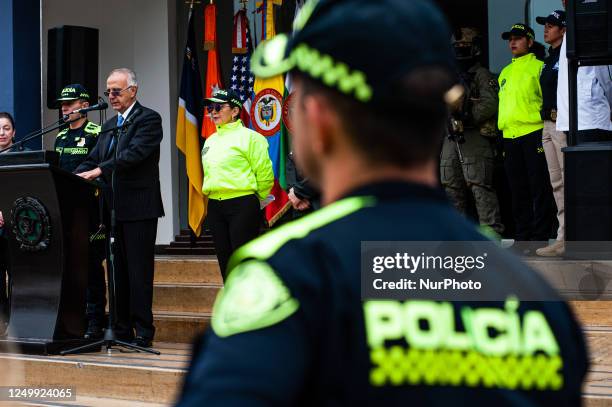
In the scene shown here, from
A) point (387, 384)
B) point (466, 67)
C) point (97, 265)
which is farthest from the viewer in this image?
point (466, 67)

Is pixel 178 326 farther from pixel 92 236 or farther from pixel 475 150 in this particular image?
pixel 475 150

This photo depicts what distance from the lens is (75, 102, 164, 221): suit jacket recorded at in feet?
22.9

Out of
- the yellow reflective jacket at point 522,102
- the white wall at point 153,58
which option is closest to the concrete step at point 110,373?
the yellow reflective jacket at point 522,102

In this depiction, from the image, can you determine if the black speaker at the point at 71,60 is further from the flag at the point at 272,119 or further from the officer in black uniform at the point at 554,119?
the officer in black uniform at the point at 554,119

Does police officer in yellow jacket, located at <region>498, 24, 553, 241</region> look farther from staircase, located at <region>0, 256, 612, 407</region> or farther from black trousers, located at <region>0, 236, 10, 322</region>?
black trousers, located at <region>0, 236, 10, 322</region>

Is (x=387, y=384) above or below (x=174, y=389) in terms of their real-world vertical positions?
above

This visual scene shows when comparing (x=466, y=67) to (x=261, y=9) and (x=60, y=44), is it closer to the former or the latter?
(x=261, y=9)

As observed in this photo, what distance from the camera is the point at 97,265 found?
24.7 ft

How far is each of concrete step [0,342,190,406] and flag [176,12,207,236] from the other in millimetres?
2292

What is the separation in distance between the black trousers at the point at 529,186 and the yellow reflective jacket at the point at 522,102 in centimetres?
8

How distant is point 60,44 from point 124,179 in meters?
3.15

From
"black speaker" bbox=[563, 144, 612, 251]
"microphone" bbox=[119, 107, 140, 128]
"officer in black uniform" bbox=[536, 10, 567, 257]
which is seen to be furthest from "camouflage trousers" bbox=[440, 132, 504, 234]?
"microphone" bbox=[119, 107, 140, 128]

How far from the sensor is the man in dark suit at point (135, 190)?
7027 mm

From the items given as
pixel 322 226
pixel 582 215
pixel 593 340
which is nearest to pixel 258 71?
pixel 322 226
